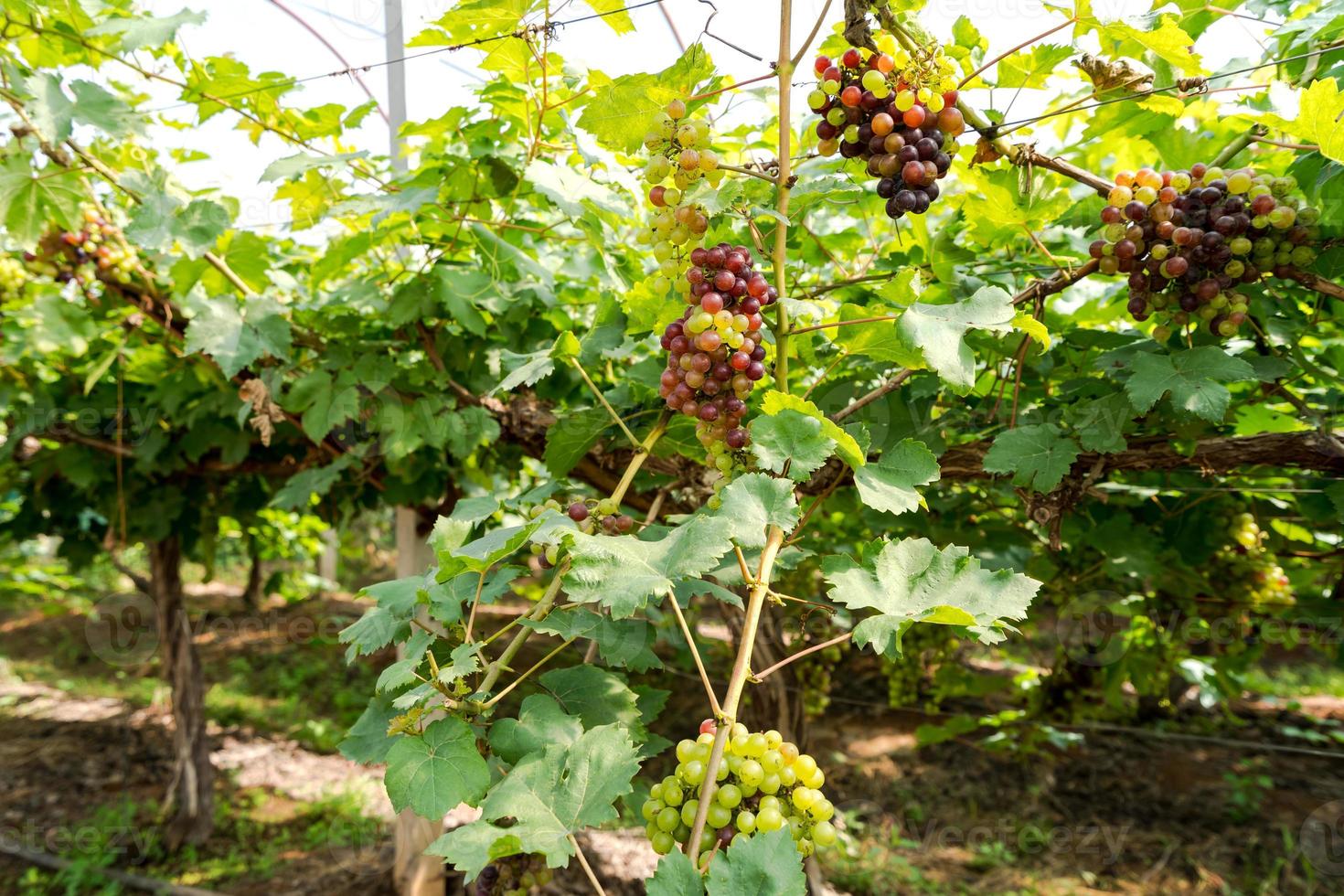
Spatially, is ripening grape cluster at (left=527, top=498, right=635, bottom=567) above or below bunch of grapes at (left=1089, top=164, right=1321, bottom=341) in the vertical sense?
below

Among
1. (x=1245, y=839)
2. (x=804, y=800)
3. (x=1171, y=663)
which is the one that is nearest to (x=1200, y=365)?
(x=804, y=800)

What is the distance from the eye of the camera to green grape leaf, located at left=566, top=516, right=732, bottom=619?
724 millimetres

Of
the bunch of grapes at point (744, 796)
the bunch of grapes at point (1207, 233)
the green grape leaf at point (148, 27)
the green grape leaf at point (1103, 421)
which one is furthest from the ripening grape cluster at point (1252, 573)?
the green grape leaf at point (148, 27)

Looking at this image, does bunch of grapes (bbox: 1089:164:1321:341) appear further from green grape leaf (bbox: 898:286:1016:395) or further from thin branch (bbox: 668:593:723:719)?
thin branch (bbox: 668:593:723:719)

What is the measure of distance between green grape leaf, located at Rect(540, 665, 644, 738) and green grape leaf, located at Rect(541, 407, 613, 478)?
0.44 metres

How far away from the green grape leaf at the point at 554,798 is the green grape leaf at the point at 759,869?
13 cm

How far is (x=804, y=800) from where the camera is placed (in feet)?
2.36

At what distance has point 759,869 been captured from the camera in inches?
24.2

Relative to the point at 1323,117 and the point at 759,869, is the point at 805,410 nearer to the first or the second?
the point at 759,869

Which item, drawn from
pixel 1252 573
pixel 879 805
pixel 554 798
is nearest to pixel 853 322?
pixel 554 798

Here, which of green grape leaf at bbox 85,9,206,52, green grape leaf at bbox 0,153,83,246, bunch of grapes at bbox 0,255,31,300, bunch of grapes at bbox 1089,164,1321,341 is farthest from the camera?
bunch of grapes at bbox 0,255,31,300

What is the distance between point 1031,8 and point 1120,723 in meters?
4.26

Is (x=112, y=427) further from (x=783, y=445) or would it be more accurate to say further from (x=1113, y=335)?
(x=1113, y=335)

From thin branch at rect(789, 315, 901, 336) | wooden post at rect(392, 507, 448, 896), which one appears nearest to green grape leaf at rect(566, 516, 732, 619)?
thin branch at rect(789, 315, 901, 336)
